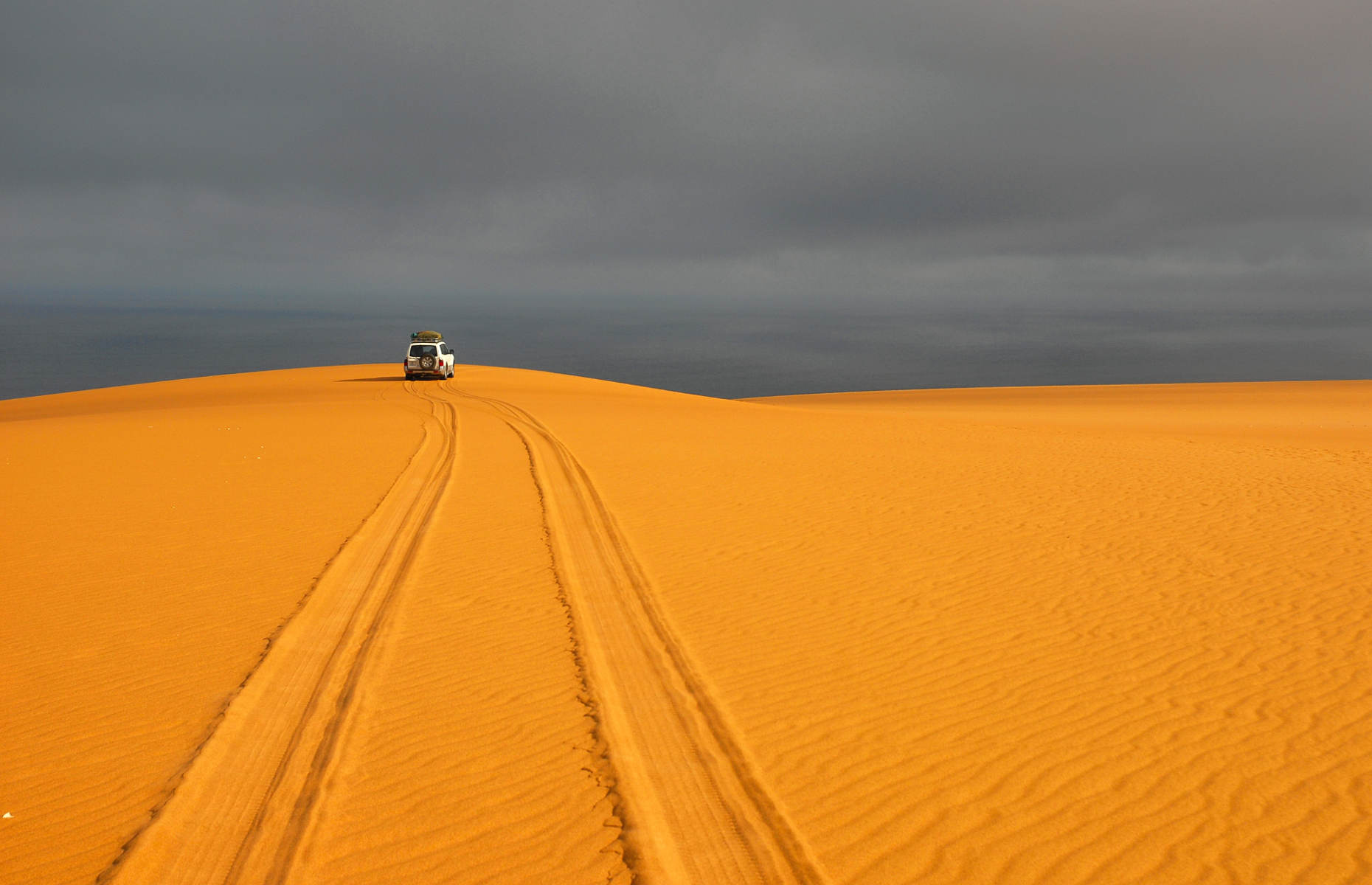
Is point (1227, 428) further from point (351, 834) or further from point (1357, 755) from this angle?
point (351, 834)

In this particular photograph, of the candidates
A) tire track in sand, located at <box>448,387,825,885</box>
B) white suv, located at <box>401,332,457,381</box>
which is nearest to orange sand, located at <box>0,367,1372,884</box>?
tire track in sand, located at <box>448,387,825,885</box>

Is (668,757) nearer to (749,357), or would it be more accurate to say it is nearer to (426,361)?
(426,361)

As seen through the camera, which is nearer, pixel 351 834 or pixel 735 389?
pixel 351 834

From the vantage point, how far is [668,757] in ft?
16.7

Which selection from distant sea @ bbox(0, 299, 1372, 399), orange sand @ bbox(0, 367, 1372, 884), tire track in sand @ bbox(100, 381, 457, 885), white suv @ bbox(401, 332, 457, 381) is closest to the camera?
tire track in sand @ bbox(100, 381, 457, 885)

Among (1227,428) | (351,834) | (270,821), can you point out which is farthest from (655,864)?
(1227,428)

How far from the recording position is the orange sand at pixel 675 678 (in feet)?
14.2

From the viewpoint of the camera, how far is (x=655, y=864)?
410 centimetres

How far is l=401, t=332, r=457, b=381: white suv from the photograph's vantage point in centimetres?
3678

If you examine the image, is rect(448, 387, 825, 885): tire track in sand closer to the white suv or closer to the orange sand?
the orange sand

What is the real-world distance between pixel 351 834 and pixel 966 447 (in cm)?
1750

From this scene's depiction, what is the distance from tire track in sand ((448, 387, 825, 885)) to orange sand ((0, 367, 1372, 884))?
2cm

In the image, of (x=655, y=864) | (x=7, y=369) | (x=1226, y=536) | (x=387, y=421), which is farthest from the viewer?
(x=7, y=369)

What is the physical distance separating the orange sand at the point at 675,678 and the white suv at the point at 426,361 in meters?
22.3
